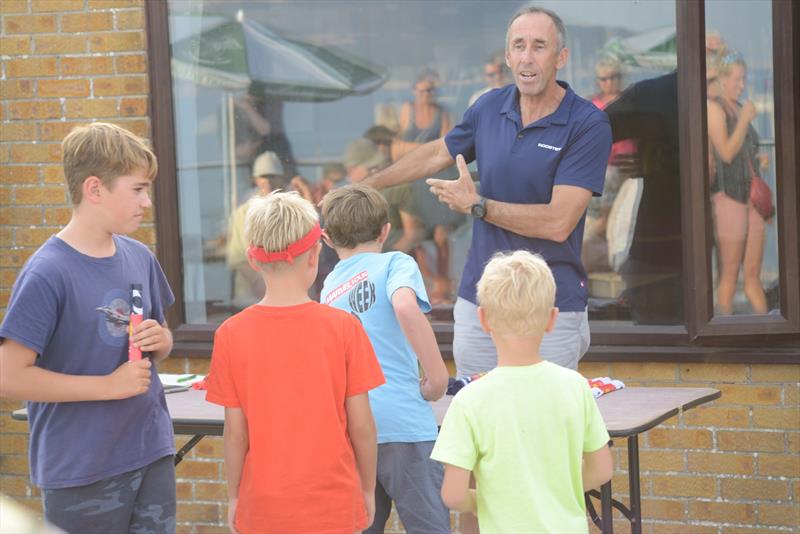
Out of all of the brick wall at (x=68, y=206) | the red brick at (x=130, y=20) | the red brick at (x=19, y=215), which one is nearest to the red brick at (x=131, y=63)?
the brick wall at (x=68, y=206)

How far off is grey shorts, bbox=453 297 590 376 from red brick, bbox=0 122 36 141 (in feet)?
7.86

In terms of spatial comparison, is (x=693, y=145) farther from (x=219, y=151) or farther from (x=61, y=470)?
(x=61, y=470)

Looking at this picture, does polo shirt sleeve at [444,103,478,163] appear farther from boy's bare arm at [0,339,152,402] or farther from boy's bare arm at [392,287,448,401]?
boy's bare arm at [0,339,152,402]

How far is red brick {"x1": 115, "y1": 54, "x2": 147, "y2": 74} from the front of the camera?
18.0 ft

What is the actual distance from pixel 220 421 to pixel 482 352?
100cm

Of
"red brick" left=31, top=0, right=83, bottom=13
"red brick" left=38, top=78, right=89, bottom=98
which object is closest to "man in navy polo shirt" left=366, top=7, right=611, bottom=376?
"red brick" left=38, top=78, right=89, bottom=98

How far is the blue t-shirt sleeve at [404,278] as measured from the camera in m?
3.51

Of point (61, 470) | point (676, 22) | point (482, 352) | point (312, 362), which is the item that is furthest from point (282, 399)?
point (676, 22)

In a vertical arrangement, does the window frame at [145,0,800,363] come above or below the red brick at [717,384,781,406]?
above

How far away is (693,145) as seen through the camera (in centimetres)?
475

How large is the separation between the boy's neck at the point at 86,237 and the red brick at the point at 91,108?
2393mm

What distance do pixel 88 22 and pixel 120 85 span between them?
321 mm

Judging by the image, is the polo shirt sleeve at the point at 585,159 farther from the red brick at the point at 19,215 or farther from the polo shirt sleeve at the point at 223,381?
the red brick at the point at 19,215

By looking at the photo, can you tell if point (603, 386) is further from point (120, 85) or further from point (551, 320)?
point (120, 85)
